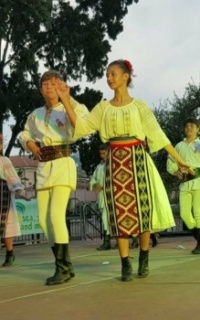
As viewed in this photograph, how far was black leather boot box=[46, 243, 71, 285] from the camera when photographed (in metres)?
5.63

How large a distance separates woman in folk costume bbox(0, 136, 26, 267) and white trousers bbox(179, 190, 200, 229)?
7.77 feet

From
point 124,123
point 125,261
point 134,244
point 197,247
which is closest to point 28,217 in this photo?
point 134,244

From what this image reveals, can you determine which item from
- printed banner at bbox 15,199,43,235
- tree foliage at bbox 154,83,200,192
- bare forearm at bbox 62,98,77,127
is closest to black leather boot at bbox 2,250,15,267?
bare forearm at bbox 62,98,77,127

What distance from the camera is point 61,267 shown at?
5.73m

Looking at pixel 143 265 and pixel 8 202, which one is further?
pixel 8 202

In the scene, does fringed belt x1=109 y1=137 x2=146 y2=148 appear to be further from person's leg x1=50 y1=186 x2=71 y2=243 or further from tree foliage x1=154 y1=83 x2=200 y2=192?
tree foliage x1=154 y1=83 x2=200 y2=192

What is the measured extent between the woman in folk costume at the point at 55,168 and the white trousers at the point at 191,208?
3.27 meters

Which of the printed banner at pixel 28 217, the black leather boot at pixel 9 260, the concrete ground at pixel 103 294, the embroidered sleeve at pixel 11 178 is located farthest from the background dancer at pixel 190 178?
the printed banner at pixel 28 217

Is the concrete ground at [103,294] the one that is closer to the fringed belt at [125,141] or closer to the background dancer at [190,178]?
the fringed belt at [125,141]

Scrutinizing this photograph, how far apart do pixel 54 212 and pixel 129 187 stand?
739 mm

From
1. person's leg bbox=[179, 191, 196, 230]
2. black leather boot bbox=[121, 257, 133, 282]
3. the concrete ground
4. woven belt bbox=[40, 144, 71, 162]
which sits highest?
woven belt bbox=[40, 144, 71, 162]

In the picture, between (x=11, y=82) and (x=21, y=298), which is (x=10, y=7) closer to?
(x=11, y=82)

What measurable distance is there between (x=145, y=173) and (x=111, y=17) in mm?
32237

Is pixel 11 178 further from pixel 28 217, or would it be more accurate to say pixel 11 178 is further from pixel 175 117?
pixel 175 117
